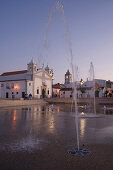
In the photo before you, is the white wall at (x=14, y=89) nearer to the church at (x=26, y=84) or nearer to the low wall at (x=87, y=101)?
the church at (x=26, y=84)

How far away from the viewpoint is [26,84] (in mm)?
52094

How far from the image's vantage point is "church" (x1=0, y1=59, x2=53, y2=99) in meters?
53.0

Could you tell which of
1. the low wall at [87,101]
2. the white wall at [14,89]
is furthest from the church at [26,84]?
the low wall at [87,101]

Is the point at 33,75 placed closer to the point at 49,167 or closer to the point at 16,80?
the point at 16,80

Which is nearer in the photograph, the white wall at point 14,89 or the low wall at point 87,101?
the low wall at point 87,101

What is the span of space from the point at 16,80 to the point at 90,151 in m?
49.6

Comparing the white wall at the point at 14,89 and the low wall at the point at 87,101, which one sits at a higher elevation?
the white wall at the point at 14,89

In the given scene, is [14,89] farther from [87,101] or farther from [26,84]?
[87,101]

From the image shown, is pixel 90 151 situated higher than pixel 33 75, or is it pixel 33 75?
pixel 33 75

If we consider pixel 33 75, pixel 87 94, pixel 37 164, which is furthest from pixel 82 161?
pixel 87 94

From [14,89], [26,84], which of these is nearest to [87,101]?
[26,84]

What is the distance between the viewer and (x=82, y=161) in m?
5.32

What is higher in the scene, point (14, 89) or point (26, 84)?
point (26, 84)

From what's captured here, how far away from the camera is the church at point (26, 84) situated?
5300cm
